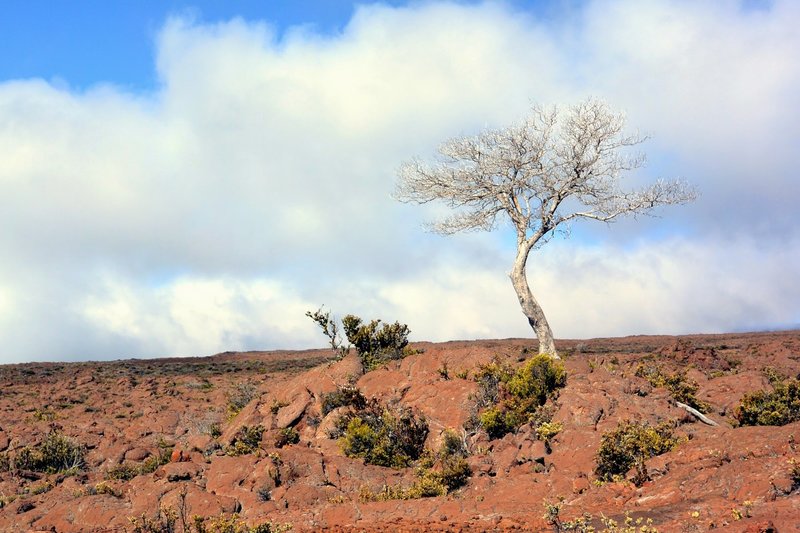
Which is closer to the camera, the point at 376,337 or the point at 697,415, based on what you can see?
the point at 697,415

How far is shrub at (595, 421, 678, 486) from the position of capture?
13664mm

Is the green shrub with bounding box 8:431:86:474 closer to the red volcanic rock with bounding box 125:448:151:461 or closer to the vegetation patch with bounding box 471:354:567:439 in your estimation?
the red volcanic rock with bounding box 125:448:151:461

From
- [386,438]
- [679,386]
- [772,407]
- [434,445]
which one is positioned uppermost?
[679,386]

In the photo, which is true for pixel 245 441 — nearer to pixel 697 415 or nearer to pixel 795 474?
pixel 697 415

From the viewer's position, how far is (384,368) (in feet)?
71.3

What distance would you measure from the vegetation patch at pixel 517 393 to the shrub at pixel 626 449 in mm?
A: 2784

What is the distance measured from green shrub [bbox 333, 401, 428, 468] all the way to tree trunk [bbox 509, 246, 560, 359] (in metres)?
5.55

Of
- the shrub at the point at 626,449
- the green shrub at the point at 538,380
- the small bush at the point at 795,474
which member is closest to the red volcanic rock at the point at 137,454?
the green shrub at the point at 538,380

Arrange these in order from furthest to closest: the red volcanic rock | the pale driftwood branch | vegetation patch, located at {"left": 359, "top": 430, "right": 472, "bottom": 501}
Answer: the red volcanic rock → the pale driftwood branch → vegetation patch, located at {"left": 359, "top": 430, "right": 472, "bottom": 501}

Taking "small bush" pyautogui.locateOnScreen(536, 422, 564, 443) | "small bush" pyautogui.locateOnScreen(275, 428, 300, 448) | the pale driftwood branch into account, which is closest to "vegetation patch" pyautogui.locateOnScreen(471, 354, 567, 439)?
"small bush" pyautogui.locateOnScreen(536, 422, 564, 443)

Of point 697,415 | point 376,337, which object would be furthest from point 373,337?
point 697,415

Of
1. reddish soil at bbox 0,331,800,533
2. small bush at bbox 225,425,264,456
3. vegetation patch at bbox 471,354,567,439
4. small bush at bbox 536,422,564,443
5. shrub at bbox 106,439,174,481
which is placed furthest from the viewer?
shrub at bbox 106,439,174,481

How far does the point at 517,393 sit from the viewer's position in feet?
59.5

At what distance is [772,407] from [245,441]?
44.2 ft
